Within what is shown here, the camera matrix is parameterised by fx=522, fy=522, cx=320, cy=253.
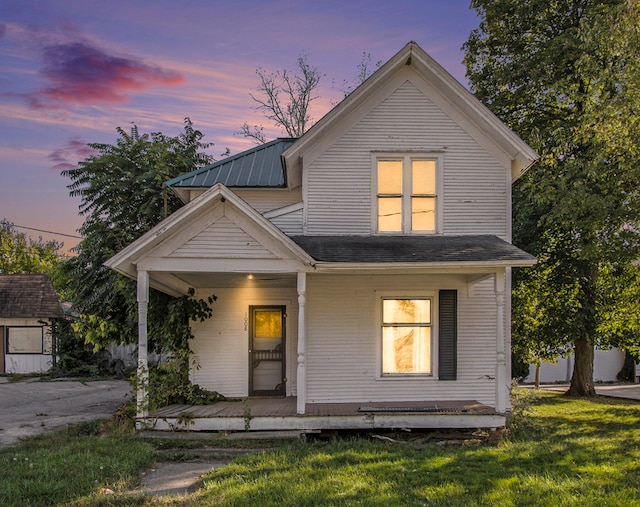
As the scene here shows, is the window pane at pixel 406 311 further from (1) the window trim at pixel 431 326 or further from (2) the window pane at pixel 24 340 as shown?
(2) the window pane at pixel 24 340

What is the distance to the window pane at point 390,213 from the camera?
11195 millimetres

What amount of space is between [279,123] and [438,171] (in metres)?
16.9

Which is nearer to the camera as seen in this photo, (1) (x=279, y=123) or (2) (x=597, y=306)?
(2) (x=597, y=306)

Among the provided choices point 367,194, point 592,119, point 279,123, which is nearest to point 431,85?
point 367,194

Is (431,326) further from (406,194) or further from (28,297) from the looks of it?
(28,297)

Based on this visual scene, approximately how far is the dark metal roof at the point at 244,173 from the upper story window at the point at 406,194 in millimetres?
2226

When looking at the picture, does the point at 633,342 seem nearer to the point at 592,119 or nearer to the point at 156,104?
Answer: the point at 592,119

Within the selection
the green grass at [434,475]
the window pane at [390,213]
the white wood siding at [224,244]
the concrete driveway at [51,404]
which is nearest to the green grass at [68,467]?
the green grass at [434,475]

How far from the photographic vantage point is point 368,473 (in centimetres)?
695

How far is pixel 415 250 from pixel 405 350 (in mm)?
2276

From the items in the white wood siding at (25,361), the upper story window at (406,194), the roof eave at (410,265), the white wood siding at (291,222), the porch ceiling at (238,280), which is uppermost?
the upper story window at (406,194)

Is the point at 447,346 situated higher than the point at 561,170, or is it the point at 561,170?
the point at 561,170

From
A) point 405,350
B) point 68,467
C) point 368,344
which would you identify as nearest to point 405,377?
point 405,350

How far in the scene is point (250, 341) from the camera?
38.2ft
